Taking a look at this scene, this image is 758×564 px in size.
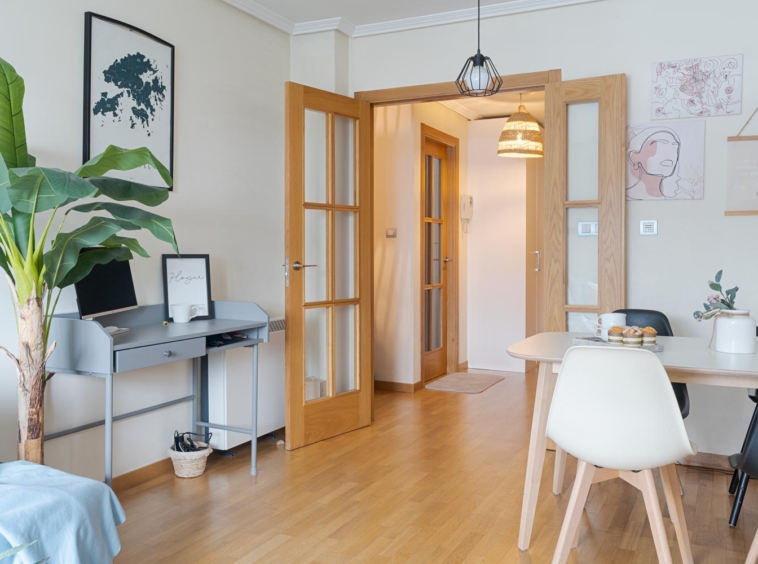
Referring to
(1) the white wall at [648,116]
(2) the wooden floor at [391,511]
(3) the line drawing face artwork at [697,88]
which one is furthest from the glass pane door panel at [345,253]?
(3) the line drawing face artwork at [697,88]

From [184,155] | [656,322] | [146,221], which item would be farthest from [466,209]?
[146,221]

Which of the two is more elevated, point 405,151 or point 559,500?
point 405,151

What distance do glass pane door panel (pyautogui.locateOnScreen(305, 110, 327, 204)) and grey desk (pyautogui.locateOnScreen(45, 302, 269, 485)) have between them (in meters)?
0.98

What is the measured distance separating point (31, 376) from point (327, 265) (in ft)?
7.29

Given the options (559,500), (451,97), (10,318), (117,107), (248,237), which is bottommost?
(559,500)

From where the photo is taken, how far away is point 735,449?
378 cm

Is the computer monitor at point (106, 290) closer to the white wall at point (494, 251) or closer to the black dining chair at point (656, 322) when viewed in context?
the black dining chair at point (656, 322)

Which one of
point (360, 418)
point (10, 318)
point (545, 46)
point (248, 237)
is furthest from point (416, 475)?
point (545, 46)

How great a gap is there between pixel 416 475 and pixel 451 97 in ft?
7.90

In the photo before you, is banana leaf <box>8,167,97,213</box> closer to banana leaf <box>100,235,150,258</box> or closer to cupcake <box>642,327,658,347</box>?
banana leaf <box>100,235,150,258</box>

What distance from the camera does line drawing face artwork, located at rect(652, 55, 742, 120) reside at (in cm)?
376

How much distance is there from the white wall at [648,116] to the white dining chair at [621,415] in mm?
1715

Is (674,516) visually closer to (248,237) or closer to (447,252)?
(248,237)

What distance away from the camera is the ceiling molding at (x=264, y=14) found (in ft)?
13.6
